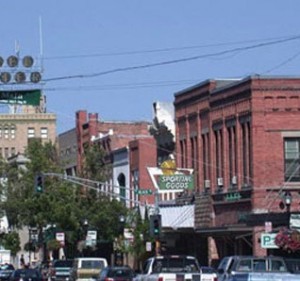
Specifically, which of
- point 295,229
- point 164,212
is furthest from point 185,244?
point 295,229

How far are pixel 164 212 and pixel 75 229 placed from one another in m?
10.6

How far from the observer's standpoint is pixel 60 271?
2835 inches

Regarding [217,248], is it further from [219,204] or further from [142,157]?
[142,157]

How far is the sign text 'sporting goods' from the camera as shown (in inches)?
2749

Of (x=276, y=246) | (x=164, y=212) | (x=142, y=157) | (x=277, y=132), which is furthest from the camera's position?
(x=142, y=157)

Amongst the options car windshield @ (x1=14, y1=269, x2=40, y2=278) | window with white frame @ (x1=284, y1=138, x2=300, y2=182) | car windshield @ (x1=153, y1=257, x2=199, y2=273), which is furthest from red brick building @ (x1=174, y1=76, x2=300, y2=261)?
car windshield @ (x1=153, y1=257, x2=199, y2=273)

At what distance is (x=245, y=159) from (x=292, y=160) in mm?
2713

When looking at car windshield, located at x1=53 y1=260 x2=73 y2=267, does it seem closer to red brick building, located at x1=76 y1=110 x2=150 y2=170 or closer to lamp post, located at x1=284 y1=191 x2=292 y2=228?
lamp post, located at x1=284 y1=191 x2=292 y2=228

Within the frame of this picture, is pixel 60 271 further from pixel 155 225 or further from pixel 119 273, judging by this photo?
pixel 119 273

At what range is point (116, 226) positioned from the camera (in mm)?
87062

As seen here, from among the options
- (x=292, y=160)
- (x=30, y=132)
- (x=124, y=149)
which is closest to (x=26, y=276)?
(x=292, y=160)

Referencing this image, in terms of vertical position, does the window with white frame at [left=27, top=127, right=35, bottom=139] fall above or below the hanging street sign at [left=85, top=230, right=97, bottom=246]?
above

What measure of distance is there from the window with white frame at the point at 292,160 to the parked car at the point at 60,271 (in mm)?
13238

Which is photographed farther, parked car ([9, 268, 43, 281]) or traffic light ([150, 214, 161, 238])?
traffic light ([150, 214, 161, 238])
